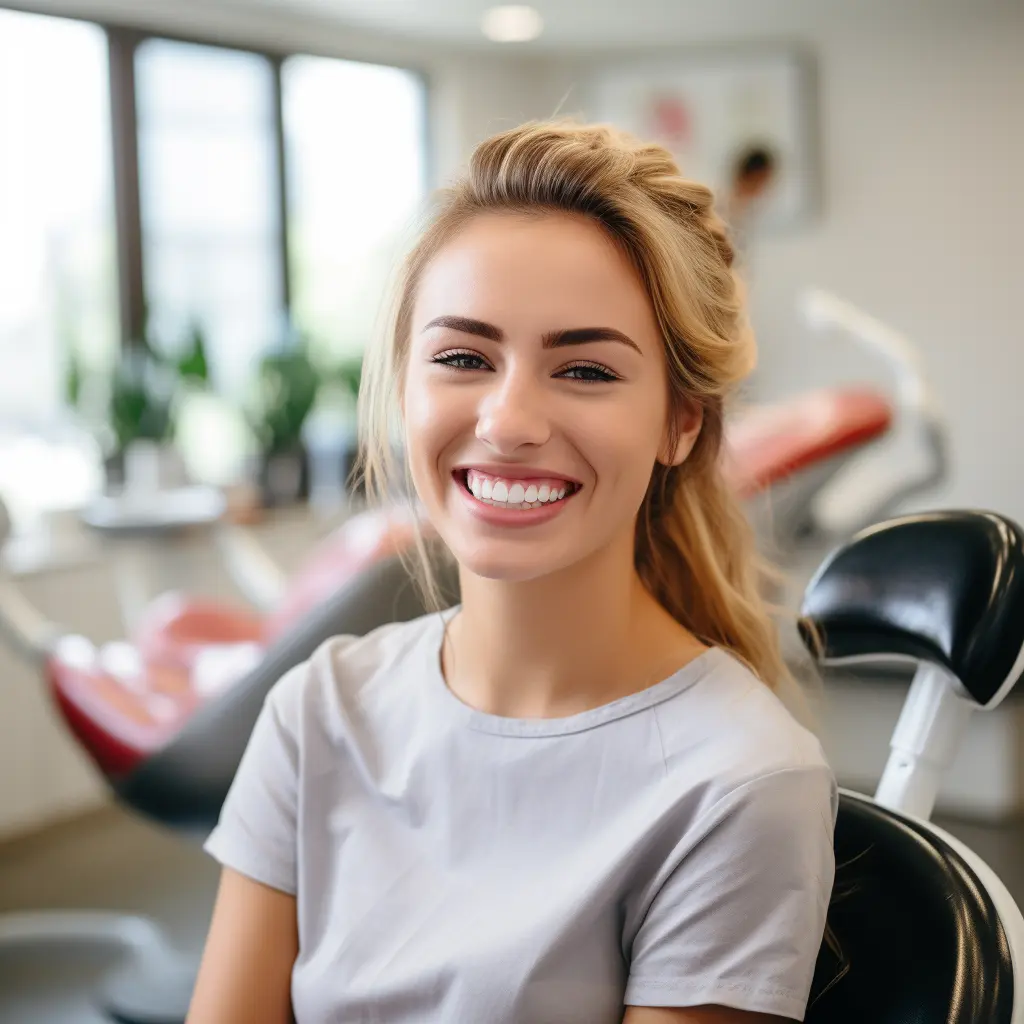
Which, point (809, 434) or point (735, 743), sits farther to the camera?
point (809, 434)

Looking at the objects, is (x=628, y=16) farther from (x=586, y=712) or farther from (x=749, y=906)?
(x=749, y=906)

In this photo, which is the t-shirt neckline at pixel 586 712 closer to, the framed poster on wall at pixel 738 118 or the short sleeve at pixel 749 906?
the short sleeve at pixel 749 906

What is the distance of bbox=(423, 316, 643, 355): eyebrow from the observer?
3.29 feet

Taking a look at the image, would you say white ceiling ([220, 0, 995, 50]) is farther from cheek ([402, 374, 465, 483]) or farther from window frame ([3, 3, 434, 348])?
cheek ([402, 374, 465, 483])

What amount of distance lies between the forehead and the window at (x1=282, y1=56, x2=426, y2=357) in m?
3.90

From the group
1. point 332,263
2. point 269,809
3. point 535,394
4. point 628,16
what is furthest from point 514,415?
point 628,16

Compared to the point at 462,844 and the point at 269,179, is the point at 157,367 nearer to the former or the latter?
the point at 269,179

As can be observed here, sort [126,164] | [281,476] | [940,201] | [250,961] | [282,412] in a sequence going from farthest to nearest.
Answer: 1. [940,201]
2. [281,476]
3. [282,412]
4. [126,164]
5. [250,961]

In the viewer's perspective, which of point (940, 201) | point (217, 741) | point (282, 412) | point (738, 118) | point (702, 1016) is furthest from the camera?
point (738, 118)

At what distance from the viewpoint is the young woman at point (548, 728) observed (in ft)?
3.09

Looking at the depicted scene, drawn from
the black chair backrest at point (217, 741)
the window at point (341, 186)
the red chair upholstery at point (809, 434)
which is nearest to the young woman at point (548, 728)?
the black chair backrest at point (217, 741)

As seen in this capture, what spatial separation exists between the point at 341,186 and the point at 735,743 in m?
4.62

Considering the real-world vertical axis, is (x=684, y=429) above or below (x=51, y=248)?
below

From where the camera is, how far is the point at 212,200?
4762 millimetres
